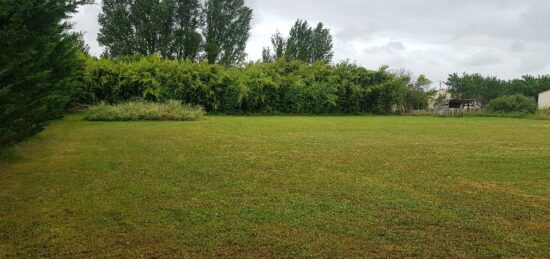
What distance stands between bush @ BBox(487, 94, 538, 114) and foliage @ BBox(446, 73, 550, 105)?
9.84 metres

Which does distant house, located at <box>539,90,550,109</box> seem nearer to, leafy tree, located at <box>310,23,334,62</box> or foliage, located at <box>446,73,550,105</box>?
foliage, located at <box>446,73,550,105</box>

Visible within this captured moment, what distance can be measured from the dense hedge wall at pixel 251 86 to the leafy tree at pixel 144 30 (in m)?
10.0

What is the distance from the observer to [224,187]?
488 cm

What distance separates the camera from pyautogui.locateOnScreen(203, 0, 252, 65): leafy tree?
32.9m

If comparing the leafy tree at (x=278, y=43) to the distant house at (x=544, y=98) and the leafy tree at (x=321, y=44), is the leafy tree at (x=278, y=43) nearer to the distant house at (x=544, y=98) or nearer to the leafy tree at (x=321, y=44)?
the leafy tree at (x=321, y=44)

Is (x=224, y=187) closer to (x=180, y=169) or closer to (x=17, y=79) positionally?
(x=180, y=169)

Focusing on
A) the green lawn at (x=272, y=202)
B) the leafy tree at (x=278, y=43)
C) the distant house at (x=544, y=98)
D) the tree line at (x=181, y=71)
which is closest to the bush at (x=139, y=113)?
the tree line at (x=181, y=71)

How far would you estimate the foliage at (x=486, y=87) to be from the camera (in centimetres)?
3412

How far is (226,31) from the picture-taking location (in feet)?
109

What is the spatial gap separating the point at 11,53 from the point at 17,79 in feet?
1.06

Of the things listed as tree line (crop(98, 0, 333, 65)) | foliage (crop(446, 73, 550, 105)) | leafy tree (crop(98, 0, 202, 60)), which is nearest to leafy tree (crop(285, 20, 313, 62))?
tree line (crop(98, 0, 333, 65))

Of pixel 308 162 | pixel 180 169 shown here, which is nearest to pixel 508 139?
pixel 308 162

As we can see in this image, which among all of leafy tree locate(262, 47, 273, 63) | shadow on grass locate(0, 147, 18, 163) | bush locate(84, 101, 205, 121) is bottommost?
shadow on grass locate(0, 147, 18, 163)

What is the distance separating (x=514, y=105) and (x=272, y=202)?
920 inches
